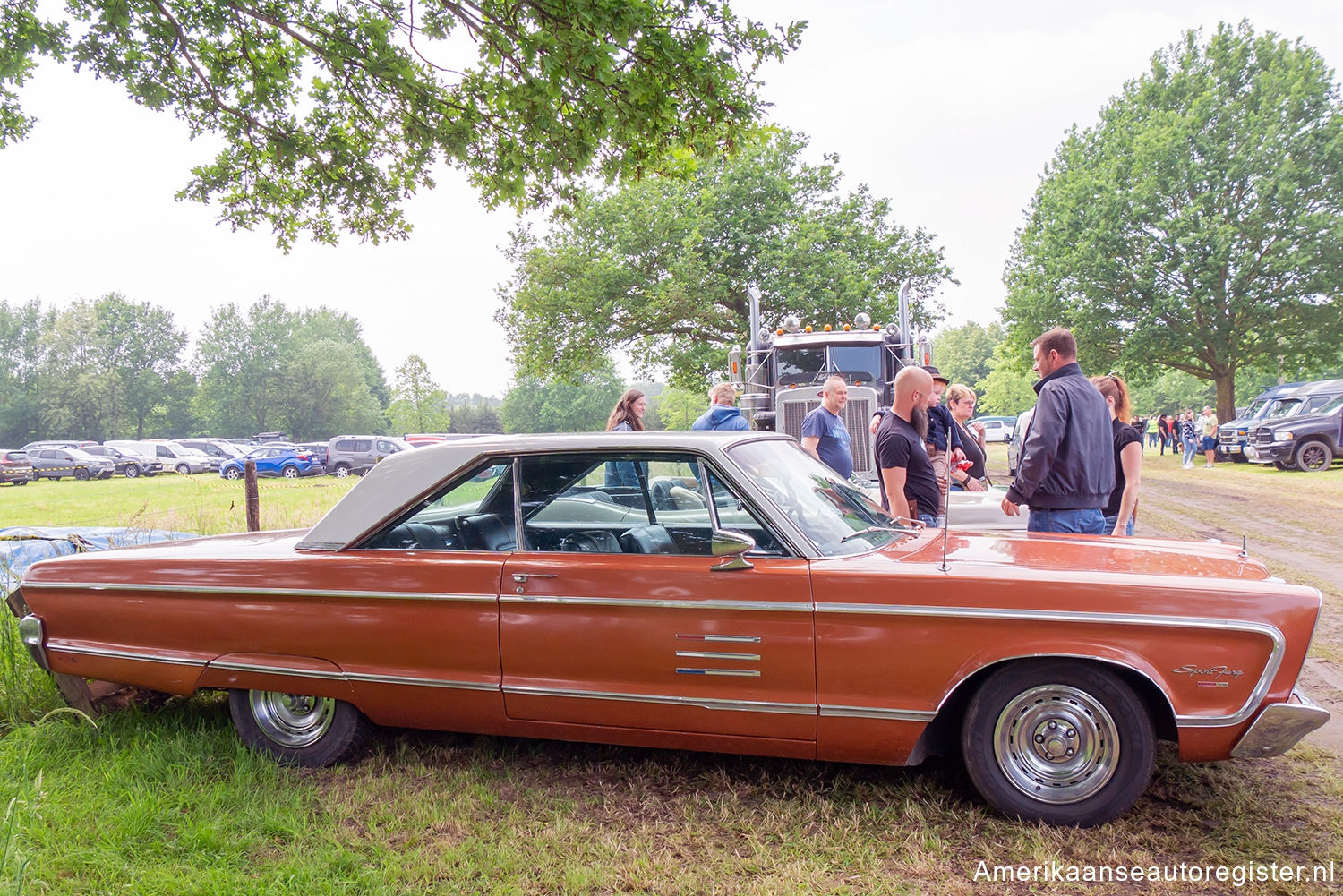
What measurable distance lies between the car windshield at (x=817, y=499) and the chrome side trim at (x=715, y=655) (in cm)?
50

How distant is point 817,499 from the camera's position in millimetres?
3590

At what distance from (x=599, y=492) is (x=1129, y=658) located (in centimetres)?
214

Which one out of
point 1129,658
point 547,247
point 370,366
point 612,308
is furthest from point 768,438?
point 370,366

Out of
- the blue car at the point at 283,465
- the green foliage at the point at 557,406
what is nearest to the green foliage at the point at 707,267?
the blue car at the point at 283,465

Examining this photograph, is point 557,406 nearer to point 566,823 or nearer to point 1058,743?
point 566,823

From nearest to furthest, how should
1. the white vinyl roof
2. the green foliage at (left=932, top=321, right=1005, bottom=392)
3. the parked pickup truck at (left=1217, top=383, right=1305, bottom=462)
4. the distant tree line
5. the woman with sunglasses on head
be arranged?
1. the white vinyl roof
2. the woman with sunglasses on head
3. the parked pickup truck at (left=1217, top=383, right=1305, bottom=462)
4. the distant tree line
5. the green foliage at (left=932, top=321, right=1005, bottom=392)

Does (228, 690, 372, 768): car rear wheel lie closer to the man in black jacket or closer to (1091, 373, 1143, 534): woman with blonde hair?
the man in black jacket

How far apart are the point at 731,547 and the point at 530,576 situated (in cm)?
90

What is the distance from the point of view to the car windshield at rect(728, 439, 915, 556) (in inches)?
131

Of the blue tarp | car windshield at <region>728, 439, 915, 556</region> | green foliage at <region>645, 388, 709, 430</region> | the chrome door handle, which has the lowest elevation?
the blue tarp

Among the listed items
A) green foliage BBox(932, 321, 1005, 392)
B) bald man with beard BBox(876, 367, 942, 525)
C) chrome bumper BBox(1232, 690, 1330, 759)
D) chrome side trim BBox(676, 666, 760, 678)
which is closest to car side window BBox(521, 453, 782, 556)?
chrome side trim BBox(676, 666, 760, 678)

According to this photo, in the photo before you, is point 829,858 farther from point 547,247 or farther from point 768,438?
point 547,247

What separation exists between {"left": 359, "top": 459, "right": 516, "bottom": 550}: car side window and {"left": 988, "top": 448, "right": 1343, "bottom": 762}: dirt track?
3923mm

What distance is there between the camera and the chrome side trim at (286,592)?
135 inches
